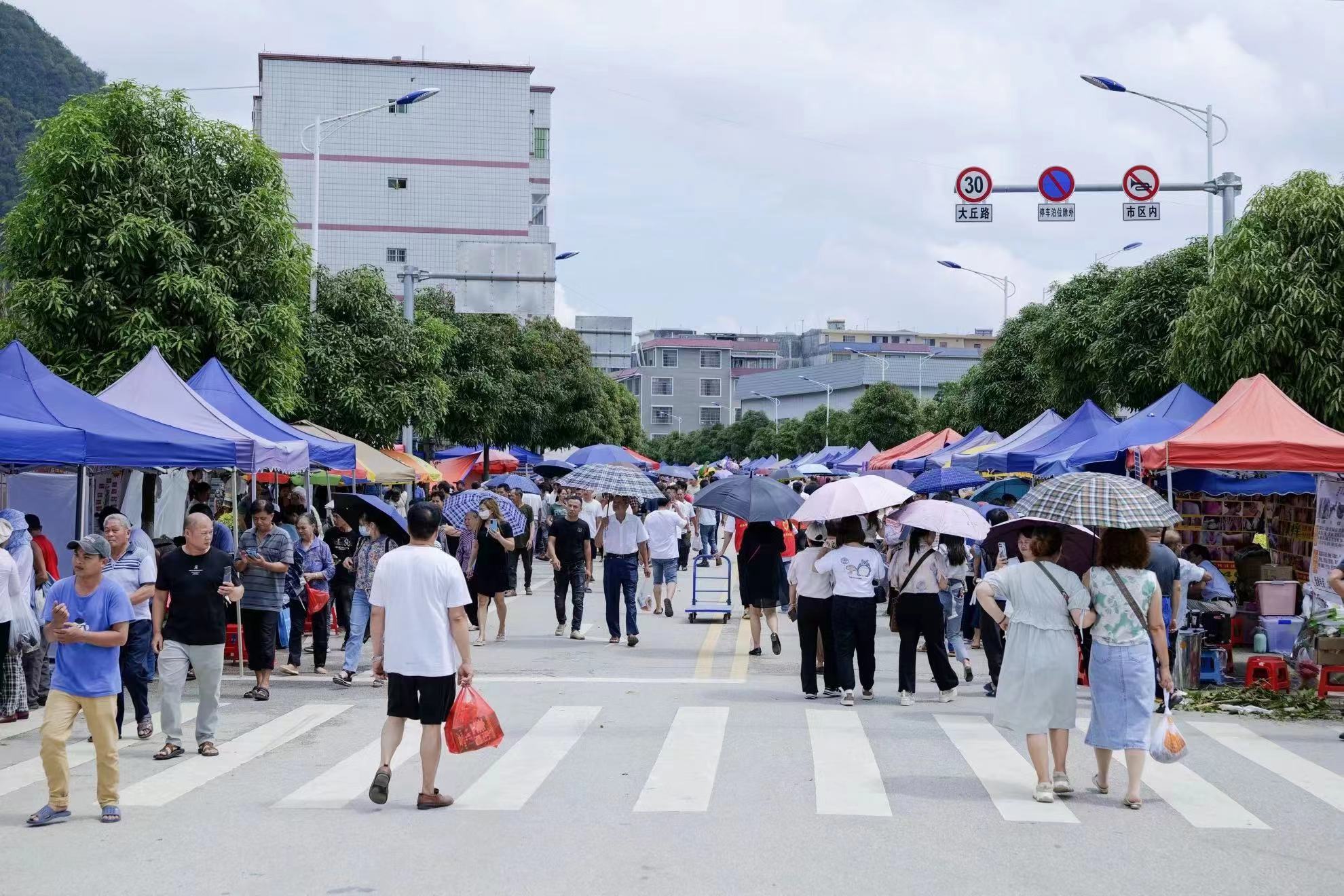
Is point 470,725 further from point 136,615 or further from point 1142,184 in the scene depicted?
point 1142,184

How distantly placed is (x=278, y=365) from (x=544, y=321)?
1374 inches

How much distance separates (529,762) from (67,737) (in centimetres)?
310

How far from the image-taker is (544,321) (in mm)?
57438

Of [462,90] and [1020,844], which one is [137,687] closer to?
[1020,844]

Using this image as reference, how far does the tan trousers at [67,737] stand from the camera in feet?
25.8

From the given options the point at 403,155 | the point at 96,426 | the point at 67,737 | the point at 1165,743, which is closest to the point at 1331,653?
the point at 1165,743

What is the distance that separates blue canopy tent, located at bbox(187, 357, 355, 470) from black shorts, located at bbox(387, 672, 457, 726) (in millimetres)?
9791

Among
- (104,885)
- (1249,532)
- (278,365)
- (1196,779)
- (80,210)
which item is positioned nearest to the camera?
(104,885)

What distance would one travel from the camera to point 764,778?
30.3 feet

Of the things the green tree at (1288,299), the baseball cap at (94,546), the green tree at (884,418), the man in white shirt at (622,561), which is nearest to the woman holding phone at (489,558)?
the man in white shirt at (622,561)

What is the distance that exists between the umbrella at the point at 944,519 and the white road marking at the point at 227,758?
17.2 feet

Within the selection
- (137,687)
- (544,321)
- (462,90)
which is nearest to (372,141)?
(462,90)

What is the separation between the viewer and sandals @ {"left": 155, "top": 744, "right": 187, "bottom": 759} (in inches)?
391

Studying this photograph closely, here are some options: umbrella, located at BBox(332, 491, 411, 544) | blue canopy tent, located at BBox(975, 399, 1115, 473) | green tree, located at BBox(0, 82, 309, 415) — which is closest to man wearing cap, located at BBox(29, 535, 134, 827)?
umbrella, located at BBox(332, 491, 411, 544)
